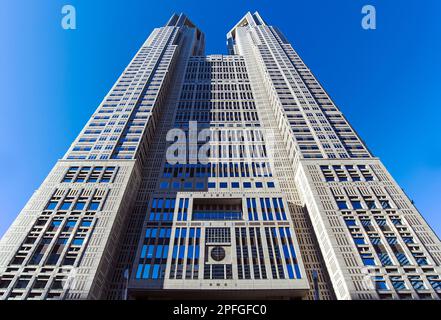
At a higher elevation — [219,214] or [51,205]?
[219,214]

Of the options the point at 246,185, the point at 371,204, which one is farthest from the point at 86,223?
the point at 371,204

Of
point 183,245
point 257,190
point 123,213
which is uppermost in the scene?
point 257,190

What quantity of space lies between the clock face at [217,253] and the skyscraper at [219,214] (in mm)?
250

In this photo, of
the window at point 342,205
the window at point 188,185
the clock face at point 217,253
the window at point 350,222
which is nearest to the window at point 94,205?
the window at point 188,185

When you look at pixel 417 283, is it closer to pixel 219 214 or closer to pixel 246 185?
pixel 246 185

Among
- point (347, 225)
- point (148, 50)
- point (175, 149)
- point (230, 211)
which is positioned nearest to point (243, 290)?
point (230, 211)

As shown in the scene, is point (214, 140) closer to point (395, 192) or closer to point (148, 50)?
point (395, 192)

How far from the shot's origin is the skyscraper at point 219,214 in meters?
40.2

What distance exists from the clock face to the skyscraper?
0.25 metres

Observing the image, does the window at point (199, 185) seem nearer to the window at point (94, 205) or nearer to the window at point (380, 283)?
the window at point (94, 205)

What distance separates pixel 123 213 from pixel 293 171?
40068 millimetres

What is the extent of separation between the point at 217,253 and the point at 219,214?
964 cm

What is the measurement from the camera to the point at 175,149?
71.9 m

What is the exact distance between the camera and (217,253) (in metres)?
45.6
